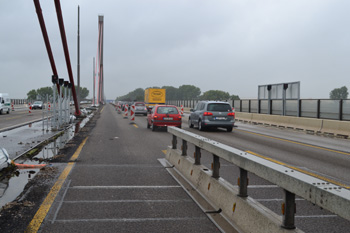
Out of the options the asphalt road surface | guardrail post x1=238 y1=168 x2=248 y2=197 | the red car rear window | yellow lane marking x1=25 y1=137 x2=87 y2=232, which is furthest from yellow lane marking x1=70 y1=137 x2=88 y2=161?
the red car rear window

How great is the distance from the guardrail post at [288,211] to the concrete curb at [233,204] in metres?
0.06

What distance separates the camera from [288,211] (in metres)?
3.24

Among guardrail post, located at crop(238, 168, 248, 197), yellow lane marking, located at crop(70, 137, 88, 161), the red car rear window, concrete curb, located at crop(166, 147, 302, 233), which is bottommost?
yellow lane marking, located at crop(70, 137, 88, 161)

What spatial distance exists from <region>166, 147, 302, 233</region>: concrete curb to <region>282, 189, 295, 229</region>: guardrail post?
0.06 meters

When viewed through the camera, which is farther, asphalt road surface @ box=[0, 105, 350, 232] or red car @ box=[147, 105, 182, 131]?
red car @ box=[147, 105, 182, 131]

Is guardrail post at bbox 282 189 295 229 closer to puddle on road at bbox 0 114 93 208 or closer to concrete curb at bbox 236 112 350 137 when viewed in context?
puddle on road at bbox 0 114 93 208

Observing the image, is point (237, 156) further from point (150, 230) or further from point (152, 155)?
point (152, 155)

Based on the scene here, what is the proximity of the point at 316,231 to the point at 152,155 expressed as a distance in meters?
6.57

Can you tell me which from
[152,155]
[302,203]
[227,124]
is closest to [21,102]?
[227,124]

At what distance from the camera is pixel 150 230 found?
13.9ft

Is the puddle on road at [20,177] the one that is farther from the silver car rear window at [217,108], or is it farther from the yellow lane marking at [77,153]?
the silver car rear window at [217,108]

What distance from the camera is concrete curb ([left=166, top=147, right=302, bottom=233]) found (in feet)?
11.8

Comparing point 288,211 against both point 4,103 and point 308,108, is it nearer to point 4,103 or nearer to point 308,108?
point 308,108

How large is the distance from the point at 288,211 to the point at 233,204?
1.31m
